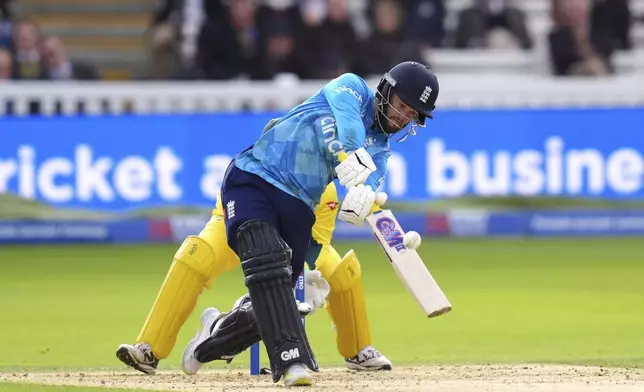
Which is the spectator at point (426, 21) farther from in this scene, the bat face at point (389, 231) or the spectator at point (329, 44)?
the bat face at point (389, 231)

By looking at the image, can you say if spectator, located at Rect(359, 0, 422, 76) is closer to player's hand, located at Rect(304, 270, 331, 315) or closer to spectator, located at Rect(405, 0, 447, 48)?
spectator, located at Rect(405, 0, 447, 48)

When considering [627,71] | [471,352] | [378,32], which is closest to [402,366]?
[471,352]

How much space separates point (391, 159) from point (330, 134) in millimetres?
8379

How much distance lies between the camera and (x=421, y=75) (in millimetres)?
7094

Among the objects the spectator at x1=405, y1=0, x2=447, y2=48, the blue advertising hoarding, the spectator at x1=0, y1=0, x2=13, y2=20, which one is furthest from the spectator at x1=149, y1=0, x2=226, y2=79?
the spectator at x1=405, y1=0, x2=447, y2=48

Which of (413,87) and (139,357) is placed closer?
(413,87)

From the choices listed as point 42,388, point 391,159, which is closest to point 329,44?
point 391,159

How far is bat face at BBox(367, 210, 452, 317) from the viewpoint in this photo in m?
7.08

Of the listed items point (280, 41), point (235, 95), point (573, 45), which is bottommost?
point (235, 95)

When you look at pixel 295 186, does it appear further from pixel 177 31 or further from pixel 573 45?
pixel 573 45

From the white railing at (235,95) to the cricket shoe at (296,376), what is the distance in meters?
9.21

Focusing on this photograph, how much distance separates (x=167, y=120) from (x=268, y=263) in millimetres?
8816

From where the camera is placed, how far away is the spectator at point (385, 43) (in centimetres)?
1733

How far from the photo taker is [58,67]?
56.3 ft
